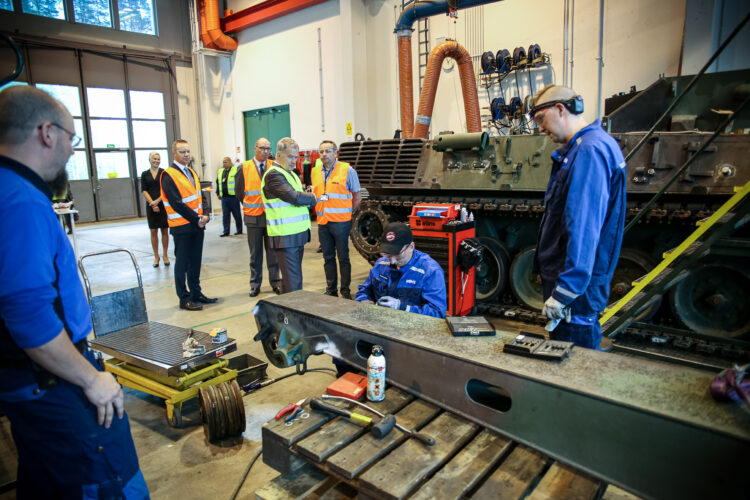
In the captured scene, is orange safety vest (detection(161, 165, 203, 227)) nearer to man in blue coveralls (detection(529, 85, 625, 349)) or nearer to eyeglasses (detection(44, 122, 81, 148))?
eyeglasses (detection(44, 122, 81, 148))

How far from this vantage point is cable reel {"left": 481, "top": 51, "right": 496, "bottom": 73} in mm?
9250

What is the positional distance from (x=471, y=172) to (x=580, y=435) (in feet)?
14.1

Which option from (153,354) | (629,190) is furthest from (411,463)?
(629,190)

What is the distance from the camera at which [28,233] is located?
4.58ft

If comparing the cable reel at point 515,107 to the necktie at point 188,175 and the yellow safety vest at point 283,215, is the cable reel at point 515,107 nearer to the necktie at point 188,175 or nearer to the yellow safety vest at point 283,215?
the yellow safety vest at point 283,215

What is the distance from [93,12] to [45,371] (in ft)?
51.6

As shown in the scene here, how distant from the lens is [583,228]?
212cm

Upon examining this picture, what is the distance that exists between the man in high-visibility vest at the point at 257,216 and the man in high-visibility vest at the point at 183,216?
26.9 inches

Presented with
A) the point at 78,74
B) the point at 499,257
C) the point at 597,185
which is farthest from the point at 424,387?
the point at 78,74

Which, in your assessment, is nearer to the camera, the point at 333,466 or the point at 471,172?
the point at 333,466

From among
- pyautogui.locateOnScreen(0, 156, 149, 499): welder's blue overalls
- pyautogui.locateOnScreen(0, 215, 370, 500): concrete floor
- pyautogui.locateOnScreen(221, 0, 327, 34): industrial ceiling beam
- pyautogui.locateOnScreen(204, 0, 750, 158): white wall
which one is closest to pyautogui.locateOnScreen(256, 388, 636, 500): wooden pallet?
pyautogui.locateOnScreen(0, 156, 149, 499): welder's blue overalls

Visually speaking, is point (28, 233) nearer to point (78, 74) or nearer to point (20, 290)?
point (20, 290)

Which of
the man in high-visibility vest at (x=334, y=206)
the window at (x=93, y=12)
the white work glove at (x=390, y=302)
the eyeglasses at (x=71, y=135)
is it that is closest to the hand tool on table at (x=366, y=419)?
the white work glove at (x=390, y=302)

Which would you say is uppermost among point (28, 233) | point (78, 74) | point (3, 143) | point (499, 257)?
point (78, 74)
